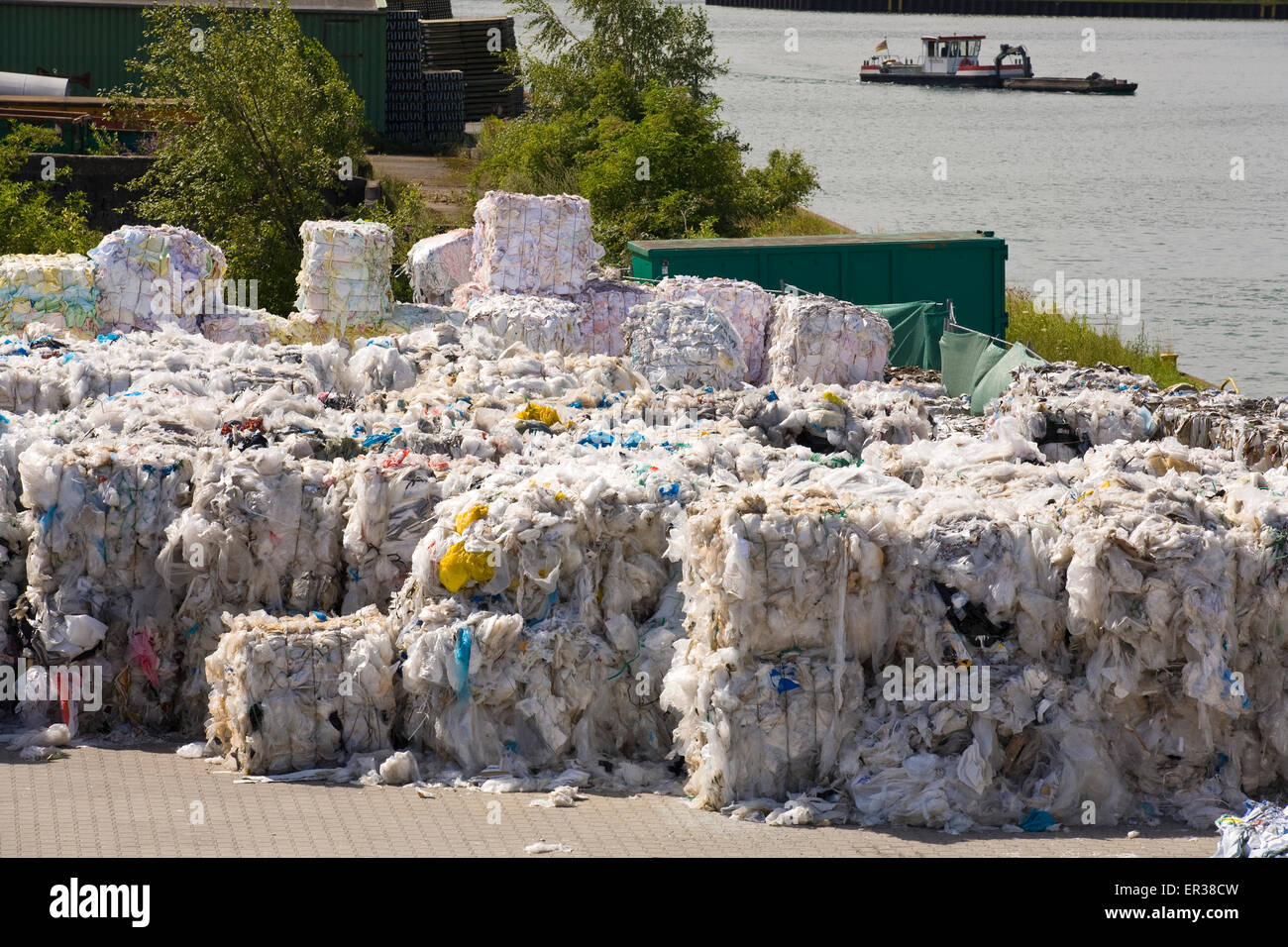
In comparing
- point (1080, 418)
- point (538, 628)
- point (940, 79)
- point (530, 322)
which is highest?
point (940, 79)

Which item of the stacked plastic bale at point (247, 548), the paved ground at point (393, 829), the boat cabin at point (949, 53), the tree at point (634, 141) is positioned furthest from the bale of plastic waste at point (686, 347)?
the boat cabin at point (949, 53)

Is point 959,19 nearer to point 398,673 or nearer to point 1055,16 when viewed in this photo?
point 1055,16

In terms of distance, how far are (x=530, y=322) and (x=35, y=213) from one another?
29.9ft

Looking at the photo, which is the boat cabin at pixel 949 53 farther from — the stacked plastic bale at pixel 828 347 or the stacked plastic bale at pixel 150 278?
the stacked plastic bale at pixel 150 278

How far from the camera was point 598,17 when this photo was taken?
3419 centimetres

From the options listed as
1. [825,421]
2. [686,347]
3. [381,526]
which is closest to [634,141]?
[686,347]

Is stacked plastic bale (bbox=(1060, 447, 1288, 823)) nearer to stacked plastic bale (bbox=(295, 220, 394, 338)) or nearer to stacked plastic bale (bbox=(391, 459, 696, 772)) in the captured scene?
stacked plastic bale (bbox=(391, 459, 696, 772))

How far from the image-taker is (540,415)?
9727 mm

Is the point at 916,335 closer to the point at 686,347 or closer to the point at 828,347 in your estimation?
the point at 828,347

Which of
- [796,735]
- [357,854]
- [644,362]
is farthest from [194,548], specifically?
[644,362]

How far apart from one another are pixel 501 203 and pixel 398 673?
791cm

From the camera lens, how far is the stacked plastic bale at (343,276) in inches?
525

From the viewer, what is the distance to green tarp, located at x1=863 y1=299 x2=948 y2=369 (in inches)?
627

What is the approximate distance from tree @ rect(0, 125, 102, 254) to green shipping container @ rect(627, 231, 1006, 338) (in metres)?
6.70
